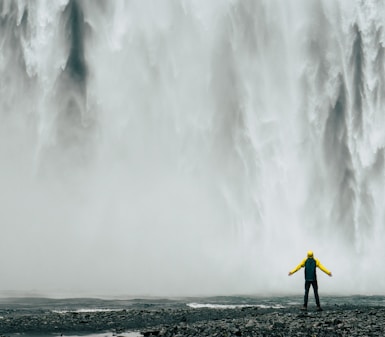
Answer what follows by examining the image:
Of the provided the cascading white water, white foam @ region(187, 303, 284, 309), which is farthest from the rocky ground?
the cascading white water

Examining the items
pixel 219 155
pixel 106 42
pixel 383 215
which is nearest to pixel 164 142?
pixel 219 155

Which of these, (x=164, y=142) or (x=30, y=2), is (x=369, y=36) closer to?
(x=164, y=142)

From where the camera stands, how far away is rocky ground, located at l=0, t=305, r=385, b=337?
21.3 m

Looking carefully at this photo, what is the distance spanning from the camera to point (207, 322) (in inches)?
934

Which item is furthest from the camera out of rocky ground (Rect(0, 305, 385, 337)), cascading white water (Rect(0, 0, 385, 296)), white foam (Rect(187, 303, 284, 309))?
cascading white water (Rect(0, 0, 385, 296))

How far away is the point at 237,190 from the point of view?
2211 inches

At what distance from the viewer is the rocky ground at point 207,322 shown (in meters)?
21.3

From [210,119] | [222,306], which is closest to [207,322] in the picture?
[222,306]

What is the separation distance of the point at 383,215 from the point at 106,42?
26.2 meters

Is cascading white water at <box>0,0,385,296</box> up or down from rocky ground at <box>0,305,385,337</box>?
up

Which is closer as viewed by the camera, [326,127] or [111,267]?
[111,267]

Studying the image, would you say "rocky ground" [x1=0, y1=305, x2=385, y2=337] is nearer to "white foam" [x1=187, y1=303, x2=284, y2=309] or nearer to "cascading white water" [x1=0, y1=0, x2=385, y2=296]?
"white foam" [x1=187, y1=303, x2=284, y2=309]

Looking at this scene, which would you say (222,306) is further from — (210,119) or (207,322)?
(210,119)

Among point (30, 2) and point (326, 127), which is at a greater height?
point (30, 2)
